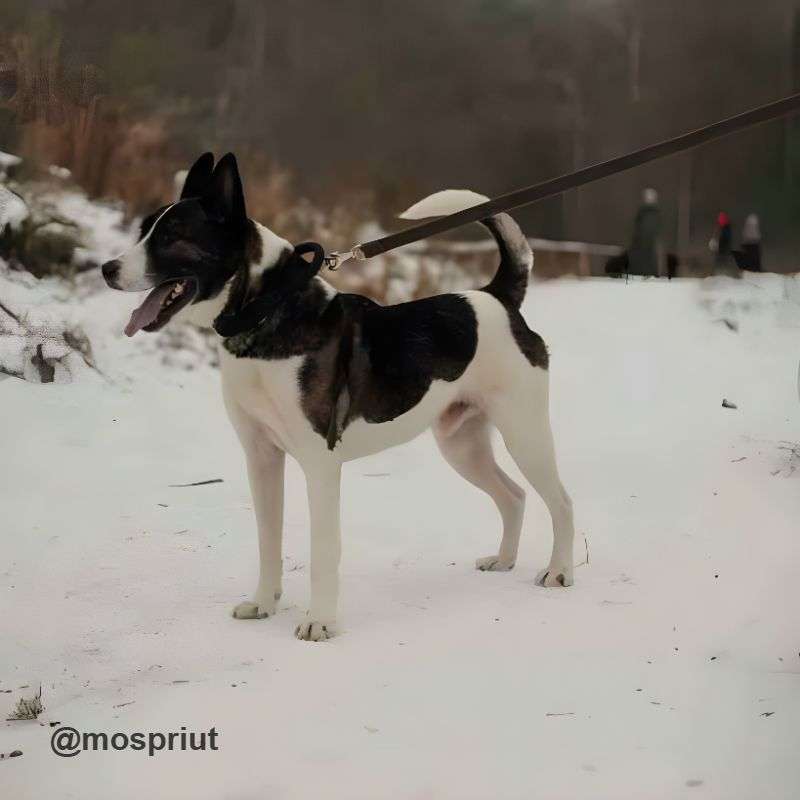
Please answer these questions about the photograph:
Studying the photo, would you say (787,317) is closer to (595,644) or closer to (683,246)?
(683,246)

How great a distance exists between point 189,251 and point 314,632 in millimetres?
941

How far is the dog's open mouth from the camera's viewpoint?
243 centimetres

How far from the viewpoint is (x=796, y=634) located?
2.77 meters

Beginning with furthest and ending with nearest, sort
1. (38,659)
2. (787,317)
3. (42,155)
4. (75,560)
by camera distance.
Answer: (787,317)
(42,155)
(75,560)
(38,659)

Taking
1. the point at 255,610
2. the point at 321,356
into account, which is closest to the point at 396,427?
the point at 321,356

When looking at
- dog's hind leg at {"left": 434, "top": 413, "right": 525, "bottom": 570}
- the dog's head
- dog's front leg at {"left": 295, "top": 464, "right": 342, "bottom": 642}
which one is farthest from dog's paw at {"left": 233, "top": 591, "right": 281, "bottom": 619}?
the dog's head

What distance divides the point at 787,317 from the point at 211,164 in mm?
4042

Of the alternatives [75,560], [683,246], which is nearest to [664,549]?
[75,560]

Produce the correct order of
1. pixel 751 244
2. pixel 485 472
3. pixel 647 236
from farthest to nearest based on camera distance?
1. pixel 647 236
2. pixel 751 244
3. pixel 485 472

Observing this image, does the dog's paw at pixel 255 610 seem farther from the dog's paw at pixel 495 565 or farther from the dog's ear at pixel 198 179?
the dog's ear at pixel 198 179

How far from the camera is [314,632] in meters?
2.62

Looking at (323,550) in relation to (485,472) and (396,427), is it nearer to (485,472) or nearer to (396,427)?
(396,427)

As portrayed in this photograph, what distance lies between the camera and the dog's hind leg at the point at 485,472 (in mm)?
3193

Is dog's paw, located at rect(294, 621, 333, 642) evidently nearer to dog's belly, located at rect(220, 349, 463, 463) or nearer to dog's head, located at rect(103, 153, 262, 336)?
dog's belly, located at rect(220, 349, 463, 463)
